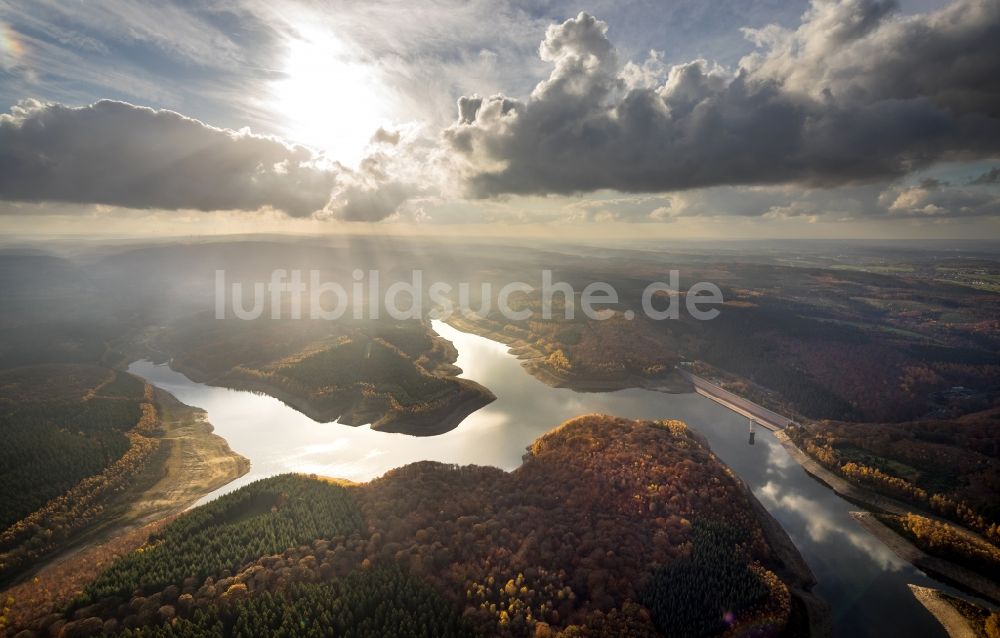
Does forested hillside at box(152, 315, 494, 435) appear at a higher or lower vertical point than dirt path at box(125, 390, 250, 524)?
higher

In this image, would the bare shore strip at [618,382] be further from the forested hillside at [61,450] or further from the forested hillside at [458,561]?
the forested hillside at [61,450]

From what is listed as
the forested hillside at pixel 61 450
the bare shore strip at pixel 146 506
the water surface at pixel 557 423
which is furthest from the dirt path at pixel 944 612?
the forested hillside at pixel 61 450

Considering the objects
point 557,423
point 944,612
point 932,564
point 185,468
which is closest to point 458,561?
point 557,423

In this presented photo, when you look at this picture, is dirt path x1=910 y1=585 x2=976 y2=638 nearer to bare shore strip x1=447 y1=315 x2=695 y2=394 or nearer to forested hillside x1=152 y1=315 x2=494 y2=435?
bare shore strip x1=447 y1=315 x2=695 y2=394

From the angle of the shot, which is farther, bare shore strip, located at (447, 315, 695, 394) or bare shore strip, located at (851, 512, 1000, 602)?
bare shore strip, located at (447, 315, 695, 394)

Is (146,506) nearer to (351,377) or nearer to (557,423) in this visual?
(351,377)

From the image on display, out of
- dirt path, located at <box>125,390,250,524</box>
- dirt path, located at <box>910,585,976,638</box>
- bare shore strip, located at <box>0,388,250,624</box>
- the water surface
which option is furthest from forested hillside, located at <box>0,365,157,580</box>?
dirt path, located at <box>910,585,976,638</box>

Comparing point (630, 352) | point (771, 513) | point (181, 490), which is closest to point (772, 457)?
point (771, 513)
